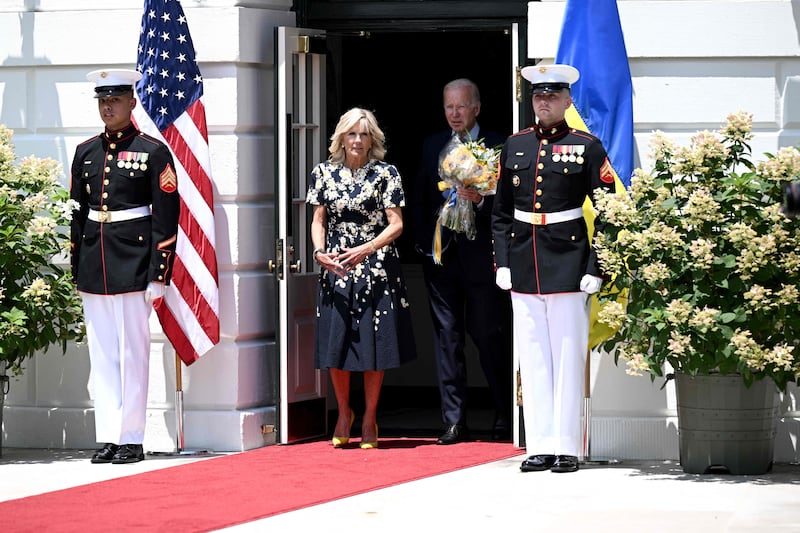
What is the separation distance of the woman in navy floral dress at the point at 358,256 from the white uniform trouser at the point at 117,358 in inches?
42.4

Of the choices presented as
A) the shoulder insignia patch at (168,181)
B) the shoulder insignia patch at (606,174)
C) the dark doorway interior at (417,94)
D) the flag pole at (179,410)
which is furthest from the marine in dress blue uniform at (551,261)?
the dark doorway interior at (417,94)

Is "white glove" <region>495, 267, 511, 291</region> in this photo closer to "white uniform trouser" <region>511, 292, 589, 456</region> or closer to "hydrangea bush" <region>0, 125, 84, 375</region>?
"white uniform trouser" <region>511, 292, 589, 456</region>

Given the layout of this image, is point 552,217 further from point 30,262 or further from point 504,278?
point 30,262

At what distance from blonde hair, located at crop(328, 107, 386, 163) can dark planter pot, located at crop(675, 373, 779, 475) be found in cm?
231

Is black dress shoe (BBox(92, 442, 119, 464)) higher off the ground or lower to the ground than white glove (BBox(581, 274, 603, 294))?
lower

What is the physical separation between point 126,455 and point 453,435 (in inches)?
78.6

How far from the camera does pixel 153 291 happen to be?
960cm

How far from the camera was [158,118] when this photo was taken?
32.6 ft

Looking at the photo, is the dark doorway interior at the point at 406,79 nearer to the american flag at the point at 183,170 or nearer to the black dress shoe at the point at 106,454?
the american flag at the point at 183,170

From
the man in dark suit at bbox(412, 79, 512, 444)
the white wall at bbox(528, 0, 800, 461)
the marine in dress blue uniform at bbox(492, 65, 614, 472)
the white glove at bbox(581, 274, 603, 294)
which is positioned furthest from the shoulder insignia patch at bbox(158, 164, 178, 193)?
the white wall at bbox(528, 0, 800, 461)

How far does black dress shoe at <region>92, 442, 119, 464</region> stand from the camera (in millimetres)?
9719

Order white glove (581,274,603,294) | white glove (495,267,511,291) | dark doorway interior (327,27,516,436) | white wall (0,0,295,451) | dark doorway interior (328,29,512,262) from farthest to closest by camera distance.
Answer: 1. dark doorway interior (328,29,512,262)
2. dark doorway interior (327,27,516,436)
3. white wall (0,0,295,451)
4. white glove (495,267,511,291)
5. white glove (581,274,603,294)

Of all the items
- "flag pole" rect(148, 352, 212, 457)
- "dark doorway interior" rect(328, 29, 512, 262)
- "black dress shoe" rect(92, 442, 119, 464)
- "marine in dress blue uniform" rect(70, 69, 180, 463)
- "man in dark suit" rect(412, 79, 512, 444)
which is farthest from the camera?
"dark doorway interior" rect(328, 29, 512, 262)

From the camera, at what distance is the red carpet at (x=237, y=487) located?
25.6 ft
